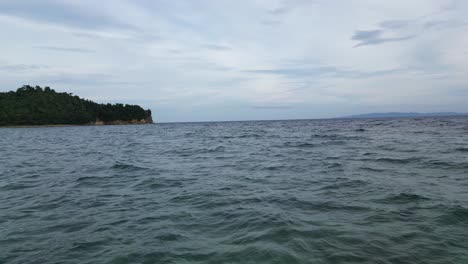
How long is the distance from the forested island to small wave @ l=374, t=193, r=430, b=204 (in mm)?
141214

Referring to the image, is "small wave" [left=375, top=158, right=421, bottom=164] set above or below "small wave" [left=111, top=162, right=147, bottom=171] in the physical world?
above

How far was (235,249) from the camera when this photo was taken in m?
5.96

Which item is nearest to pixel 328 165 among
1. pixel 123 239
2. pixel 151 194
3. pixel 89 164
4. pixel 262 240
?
pixel 151 194

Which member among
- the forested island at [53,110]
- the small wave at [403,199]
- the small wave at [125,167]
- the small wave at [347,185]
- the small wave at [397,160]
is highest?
the forested island at [53,110]

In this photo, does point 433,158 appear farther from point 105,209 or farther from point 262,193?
point 105,209

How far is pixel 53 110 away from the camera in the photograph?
5389 inches

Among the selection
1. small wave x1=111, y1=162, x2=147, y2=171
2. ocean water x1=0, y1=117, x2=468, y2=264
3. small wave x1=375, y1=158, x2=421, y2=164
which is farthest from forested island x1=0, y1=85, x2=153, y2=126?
small wave x1=375, y1=158, x2=421, y2=164

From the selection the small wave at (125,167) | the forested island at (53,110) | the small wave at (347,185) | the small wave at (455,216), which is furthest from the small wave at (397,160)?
the forested island at (53,110)

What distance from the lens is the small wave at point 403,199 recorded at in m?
8.92

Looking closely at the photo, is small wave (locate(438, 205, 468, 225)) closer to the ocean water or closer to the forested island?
the ocean water

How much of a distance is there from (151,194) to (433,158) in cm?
1414

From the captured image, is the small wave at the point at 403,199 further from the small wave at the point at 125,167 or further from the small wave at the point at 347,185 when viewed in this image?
the small wave at the point at 125,167

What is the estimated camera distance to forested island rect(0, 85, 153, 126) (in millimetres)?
124438

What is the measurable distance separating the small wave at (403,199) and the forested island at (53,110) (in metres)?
141
